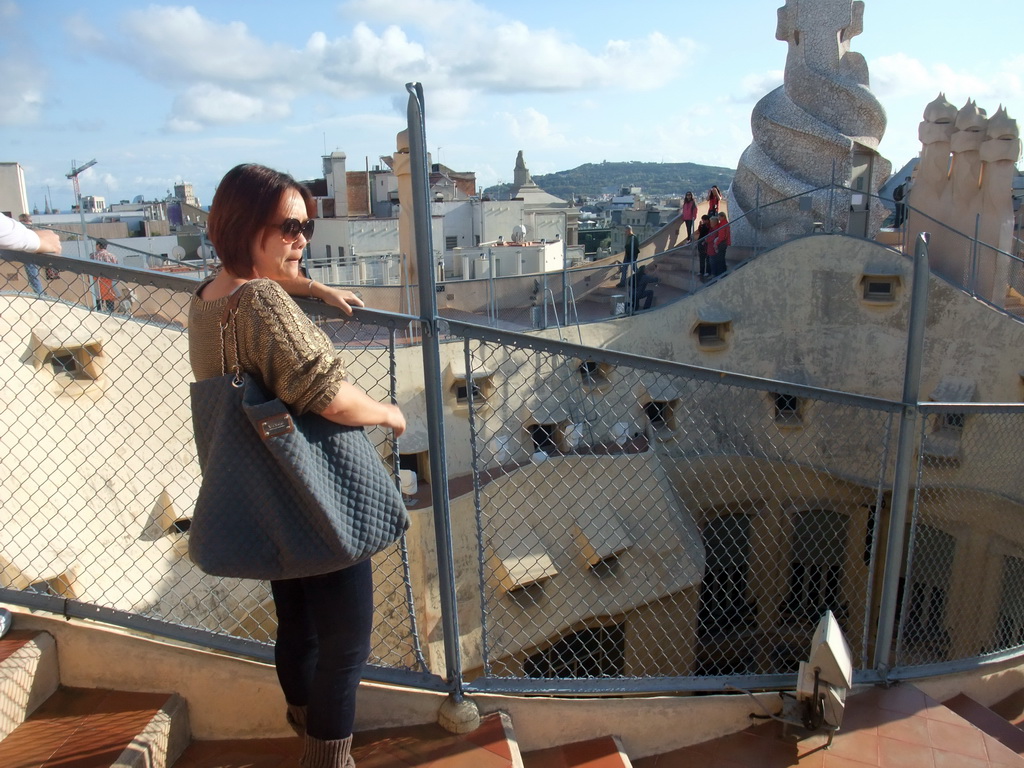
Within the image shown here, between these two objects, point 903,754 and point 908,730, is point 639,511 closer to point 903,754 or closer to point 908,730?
point 908,730

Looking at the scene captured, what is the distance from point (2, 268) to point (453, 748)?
1031cm

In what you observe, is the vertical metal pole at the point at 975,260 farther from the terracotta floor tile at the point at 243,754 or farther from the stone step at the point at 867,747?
the terracotta floor tile at the point at 243,754

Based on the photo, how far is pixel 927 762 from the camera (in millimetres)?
2680

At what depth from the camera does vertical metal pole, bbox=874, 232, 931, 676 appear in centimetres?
264

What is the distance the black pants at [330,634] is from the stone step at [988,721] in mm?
2535

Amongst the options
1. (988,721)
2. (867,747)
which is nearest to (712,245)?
(988,721)

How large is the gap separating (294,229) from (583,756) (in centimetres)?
189

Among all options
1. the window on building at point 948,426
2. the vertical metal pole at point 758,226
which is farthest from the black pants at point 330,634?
the vertical metal pole at point 758,226

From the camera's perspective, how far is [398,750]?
2320 millimetres

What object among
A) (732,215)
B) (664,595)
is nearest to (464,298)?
(732,215)

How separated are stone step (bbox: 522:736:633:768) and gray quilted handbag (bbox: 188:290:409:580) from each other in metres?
1.19

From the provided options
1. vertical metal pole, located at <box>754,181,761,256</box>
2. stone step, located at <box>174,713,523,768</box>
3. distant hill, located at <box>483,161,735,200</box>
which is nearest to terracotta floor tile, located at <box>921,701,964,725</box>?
stone step, located at <box>174,713,523,768</box>

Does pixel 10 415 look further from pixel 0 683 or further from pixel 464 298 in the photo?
pixel 464 298

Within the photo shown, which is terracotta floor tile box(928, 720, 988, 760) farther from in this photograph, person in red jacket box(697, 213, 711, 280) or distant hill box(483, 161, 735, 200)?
distant hill box(483, 161, 735, 200)
